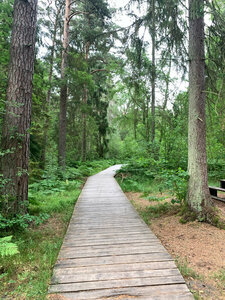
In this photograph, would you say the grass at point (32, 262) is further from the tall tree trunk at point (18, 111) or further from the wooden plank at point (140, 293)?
the tall tree trunk at point (18, 111)

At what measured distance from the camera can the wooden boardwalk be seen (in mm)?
2207

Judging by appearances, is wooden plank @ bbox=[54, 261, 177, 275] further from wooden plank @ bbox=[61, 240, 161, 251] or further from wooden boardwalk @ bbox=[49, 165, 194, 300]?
wooden plank @ bbox=[61, 240, 161, 251]

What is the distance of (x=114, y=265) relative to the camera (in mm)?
2744

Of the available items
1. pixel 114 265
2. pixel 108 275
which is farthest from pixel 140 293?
pixel 114 265

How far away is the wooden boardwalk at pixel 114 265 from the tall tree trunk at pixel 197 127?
61.1 inches

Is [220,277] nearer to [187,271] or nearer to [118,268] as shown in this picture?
[187,271]

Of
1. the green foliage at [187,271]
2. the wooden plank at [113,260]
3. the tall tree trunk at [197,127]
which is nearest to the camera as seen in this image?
the green foliage at [187,271]

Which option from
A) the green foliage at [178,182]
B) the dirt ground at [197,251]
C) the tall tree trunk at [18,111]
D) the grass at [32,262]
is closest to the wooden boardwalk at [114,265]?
the grass at [32,262]

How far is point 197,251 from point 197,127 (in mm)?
2782

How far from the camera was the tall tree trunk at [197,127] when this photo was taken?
4695 mm

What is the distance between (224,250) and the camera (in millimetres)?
3479

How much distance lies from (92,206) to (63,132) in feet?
22.1

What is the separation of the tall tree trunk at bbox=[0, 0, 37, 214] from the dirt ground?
3.18 metres

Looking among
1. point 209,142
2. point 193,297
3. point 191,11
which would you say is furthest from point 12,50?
point 209,142
